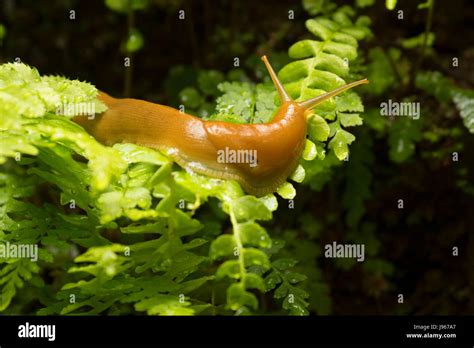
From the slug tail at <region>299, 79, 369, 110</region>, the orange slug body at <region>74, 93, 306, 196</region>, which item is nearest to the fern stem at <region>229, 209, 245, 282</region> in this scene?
the orange slug body at <region>74, 93, 306, 196</region>

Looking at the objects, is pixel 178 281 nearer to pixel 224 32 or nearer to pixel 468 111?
→ pixel 468 111

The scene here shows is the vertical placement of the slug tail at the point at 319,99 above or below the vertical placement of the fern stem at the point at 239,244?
above

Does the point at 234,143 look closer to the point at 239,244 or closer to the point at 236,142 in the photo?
the point at 236,142

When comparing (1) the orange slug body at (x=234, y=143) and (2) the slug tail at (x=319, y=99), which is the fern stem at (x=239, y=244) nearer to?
(1) the orange slug body at (x=234, y=143)

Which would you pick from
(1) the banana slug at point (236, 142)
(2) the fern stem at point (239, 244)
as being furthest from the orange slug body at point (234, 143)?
(2) the fern stem at point (239, 244)

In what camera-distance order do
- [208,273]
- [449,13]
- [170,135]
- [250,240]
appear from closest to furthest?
[250,240]
[170,135]
[208,273]
[449,13]

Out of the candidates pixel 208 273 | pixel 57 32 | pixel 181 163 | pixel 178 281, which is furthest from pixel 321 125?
pixel 57 32

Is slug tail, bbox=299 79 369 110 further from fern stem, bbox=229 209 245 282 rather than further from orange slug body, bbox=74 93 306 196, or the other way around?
fern stem, bbox=229 209 245 282

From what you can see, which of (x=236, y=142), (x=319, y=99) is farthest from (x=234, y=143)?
(x=319, y=99)
